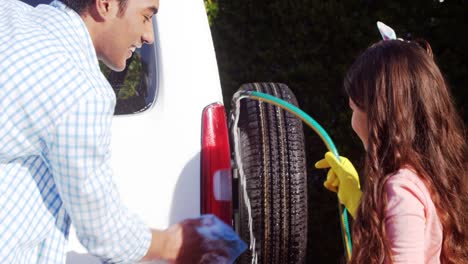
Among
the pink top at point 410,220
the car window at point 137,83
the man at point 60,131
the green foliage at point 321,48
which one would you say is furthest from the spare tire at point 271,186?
the green foliage at point 321,48

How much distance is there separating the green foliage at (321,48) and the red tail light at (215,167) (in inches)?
86.4

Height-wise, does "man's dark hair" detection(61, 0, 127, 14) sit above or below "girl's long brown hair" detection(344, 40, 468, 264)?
above

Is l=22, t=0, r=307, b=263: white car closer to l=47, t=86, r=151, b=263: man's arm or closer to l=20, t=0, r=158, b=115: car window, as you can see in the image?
l=20, t=0, r=158, b=115: car window

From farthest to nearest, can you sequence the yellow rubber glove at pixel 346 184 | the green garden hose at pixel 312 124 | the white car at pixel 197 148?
the green garden hose at pixel 312 124 → the yellow rubber glove at pixel 346 184 → the white car at pixel 197 148

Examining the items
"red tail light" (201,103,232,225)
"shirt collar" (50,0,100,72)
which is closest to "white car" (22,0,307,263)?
"red tail light" (201,103,232,225)

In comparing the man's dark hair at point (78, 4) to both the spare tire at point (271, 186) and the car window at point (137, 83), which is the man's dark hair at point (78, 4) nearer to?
the car window at point (137, 83)

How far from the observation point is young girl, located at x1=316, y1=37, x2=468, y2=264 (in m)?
1.92

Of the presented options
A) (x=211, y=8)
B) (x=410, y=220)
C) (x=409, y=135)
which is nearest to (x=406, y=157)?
(x=409, y=135)

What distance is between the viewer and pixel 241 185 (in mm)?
2641

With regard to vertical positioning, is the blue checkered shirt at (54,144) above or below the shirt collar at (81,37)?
below

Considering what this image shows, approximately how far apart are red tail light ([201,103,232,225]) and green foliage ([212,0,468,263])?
2195mm

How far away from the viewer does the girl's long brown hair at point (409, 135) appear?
1994mm

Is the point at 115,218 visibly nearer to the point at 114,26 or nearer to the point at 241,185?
the point at 114,26

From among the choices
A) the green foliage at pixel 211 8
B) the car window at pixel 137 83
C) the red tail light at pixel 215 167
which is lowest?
the red tail light at pixel 215 167
